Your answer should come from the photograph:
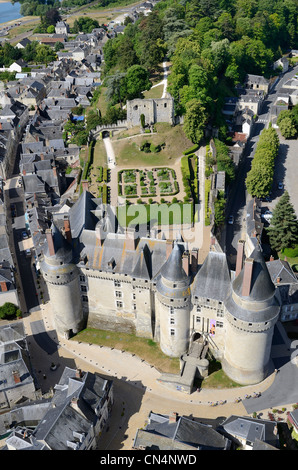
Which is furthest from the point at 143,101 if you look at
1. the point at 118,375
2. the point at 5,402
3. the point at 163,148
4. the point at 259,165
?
the point at 5,402

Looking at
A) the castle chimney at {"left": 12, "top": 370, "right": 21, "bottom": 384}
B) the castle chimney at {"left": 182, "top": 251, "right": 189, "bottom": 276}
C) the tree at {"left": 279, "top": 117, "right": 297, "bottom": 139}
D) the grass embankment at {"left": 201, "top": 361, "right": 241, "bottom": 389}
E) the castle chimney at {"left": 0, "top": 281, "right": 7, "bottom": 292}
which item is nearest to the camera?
the castle chimney at {"left": 12, "top": 370, "right": 21, "bottom": 384}

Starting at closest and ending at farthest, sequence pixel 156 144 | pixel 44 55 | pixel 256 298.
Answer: pixel 256 298
pixel 156 144
pixel 44 55

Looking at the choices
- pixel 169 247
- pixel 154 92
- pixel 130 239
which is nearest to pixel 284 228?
pixel 169 247

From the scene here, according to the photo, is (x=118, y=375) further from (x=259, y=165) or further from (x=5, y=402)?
(x=259, y=165)

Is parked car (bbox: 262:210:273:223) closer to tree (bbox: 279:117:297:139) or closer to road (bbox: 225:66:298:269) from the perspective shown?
road (bbox: 225:66:298:269)

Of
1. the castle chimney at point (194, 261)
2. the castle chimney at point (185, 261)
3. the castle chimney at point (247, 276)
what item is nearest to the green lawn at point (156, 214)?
the castle chimney at point (194, 261)

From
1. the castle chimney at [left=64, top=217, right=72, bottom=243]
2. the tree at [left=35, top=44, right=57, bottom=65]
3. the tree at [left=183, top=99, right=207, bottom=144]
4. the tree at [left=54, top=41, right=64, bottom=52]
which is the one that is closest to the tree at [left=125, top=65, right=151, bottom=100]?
the tree at [left=183, top=99, right=207, bottom=144]

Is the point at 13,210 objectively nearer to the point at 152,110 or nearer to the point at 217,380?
the point at 152,110
